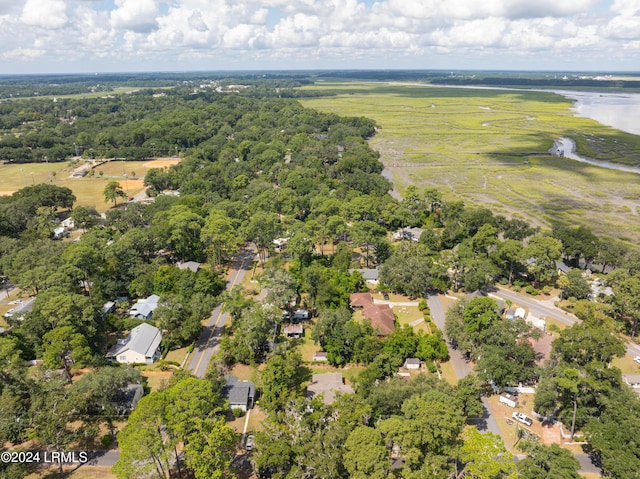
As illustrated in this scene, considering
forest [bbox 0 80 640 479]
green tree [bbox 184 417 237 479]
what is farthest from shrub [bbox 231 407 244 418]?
green tree [bbox 184 417 237 479]

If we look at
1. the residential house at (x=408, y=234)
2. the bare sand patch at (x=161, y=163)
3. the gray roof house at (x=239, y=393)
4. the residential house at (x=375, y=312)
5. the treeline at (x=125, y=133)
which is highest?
the treeline at (x=125, y=133)

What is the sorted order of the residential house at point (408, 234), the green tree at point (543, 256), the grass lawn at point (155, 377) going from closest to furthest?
1. the grass lawn at point (155, 377)
2. the green tree at point (543, 256)
3. the residential house at point (408, 234)

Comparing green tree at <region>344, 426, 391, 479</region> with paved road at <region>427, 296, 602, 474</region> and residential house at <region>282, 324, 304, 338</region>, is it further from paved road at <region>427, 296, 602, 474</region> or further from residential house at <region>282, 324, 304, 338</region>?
residential house at <region>282, 324, 304, 338</region>

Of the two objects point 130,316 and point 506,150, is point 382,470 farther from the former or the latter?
point 506,150

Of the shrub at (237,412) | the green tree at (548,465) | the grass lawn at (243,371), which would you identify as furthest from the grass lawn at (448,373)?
the shrub at (237,412)

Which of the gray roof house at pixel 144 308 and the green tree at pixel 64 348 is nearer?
the green tree at pixel 64 348

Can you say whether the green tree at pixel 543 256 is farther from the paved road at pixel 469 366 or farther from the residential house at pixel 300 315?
the residential house at pixel 300 315
